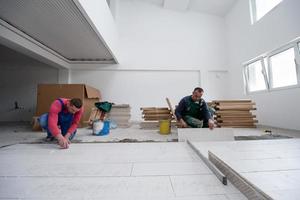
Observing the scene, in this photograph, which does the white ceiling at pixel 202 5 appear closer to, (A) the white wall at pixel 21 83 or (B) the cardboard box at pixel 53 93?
(B) the cardboard box at pixel 53 93

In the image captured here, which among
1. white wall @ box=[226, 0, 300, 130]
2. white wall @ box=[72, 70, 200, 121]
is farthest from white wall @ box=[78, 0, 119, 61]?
white wall @ box=[226, 0, 300, 130]

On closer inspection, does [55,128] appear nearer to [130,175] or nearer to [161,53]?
[130,175]

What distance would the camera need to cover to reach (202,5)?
507 centimetres

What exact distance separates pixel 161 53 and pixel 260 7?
288 centimetres

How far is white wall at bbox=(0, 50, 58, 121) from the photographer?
201 inches

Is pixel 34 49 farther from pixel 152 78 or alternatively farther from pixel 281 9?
pixel 281 9

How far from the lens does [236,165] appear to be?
47.8 inches

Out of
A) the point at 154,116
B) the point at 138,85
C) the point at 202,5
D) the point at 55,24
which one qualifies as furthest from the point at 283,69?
the point at 55,24

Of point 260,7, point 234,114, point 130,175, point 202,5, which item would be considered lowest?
point 130,175

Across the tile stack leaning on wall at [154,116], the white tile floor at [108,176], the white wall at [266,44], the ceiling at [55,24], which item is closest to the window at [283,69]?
the white wall at [266,44]

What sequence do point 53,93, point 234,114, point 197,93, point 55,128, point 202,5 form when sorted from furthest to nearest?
point 202,5 → point 53,93 → point 234,114 → point 197,93 → point 55,128

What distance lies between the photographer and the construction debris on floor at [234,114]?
3592mm

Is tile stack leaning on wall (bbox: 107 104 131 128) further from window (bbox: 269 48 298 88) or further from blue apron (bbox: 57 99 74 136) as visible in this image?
window (bbox: 269 48 298 88)

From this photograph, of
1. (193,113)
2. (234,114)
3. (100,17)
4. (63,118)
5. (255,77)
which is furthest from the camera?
(255,77)
